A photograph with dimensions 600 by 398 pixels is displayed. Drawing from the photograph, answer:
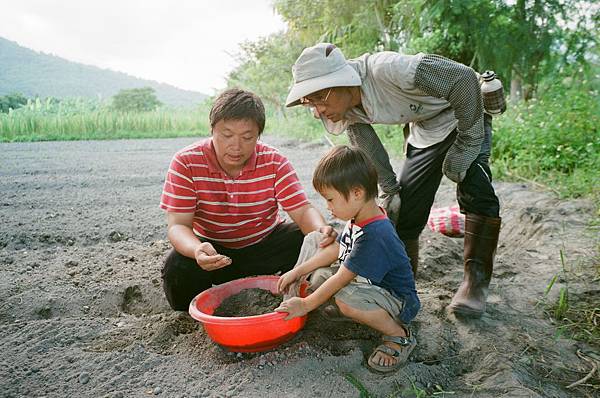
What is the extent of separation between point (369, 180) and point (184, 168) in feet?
2.88

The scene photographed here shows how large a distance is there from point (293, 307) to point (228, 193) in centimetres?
70

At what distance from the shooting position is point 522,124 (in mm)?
5188

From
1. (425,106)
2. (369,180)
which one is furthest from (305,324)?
(425,106)

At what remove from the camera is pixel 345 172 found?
1.73 meters

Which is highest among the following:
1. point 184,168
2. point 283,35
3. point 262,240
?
point 283,35

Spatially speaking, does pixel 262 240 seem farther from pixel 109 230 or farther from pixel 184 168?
pixel 109 230

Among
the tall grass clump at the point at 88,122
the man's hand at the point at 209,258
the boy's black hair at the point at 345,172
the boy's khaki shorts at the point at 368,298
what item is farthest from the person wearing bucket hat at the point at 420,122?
the tall grass clump at the point at 88,122

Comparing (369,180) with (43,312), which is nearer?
(369,180)

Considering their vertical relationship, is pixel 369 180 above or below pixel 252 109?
below

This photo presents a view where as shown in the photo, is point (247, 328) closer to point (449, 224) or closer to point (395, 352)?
point (395, 352)

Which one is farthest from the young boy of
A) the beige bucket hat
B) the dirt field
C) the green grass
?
the green grass

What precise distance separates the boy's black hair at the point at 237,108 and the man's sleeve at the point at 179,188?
0.24 meters

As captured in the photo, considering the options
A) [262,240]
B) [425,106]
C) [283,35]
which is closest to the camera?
[425,106]

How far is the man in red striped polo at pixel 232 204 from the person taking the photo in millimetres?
2070
